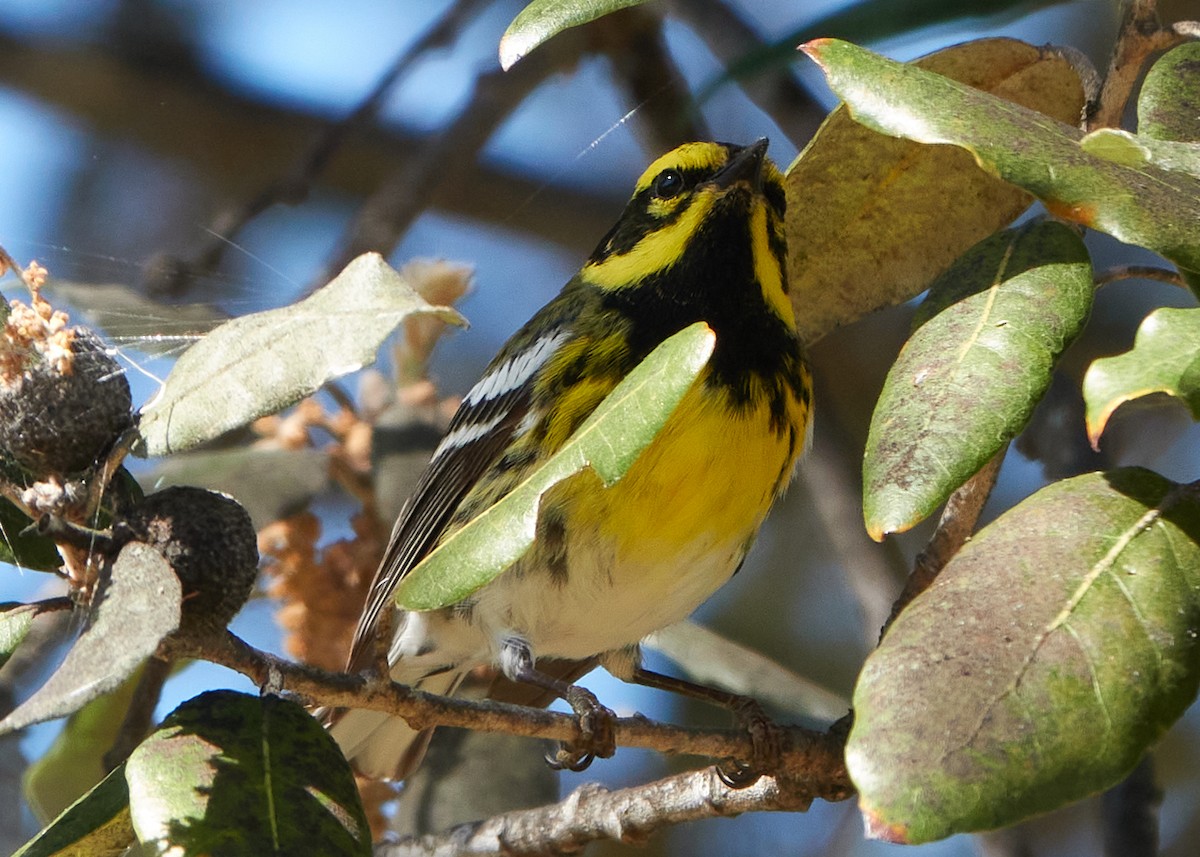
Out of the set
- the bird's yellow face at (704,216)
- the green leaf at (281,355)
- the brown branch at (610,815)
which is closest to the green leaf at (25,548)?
the green leaf at (281,355)

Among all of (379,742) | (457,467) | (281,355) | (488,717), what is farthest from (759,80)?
(281,355)

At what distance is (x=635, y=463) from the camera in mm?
1698

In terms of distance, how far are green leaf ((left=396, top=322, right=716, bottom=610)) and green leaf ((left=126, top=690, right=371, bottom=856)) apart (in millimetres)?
225

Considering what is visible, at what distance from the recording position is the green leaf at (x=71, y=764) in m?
2.24

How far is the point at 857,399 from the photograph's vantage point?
3191 mm

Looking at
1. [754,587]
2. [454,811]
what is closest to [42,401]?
[454,811]

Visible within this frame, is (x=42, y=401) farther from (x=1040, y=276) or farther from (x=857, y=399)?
(x=857, y=399)

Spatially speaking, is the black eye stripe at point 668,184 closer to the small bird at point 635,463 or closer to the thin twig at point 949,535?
the small bird at point 635,463

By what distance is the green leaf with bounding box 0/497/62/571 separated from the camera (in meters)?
1.23

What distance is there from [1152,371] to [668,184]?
1.39m

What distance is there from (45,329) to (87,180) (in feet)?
9.29

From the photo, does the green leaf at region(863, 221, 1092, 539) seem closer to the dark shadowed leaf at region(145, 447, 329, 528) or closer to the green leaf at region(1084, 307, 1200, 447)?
the green leaf at region(1084, 307, 1200, 447)

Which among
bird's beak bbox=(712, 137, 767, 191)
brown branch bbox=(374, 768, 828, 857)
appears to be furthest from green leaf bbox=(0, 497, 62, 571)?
bird's beak bbox=(712, 137, 767, 191)

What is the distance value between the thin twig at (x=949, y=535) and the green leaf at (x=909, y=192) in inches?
11.2
